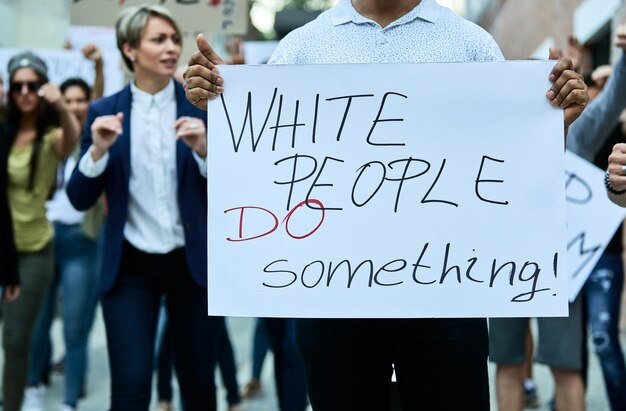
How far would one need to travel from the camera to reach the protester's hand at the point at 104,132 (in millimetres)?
3533

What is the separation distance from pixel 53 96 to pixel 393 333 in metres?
2.82

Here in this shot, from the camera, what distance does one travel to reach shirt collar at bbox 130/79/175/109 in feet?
12.6

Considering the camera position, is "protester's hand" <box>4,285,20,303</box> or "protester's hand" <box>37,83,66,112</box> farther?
"protester's hand" <box>37,83,66,112</box>

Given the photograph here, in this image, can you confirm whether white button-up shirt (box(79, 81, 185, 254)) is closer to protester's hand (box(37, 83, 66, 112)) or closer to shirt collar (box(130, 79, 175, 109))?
shirt collar (box(130, 79, 175, 109))

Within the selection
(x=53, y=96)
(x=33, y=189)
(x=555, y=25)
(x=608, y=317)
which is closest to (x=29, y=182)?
(x=33, y=189)

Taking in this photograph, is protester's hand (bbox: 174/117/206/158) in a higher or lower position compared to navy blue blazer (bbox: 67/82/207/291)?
higher

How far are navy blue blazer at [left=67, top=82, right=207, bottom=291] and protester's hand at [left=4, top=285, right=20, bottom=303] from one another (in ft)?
3.08

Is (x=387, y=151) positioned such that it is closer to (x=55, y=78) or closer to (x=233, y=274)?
(x=233, y=274)

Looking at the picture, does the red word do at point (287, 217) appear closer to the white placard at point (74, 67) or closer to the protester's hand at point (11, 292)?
the protester's hand at point (11, 292)

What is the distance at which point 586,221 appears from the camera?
4160 mm

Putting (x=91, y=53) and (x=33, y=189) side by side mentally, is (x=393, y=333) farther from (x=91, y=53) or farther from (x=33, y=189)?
(x=91, y=53)

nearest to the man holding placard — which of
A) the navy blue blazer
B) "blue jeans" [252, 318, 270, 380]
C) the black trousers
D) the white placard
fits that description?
the black trousers

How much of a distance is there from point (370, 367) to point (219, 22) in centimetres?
328

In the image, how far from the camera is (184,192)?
371 centimetres
